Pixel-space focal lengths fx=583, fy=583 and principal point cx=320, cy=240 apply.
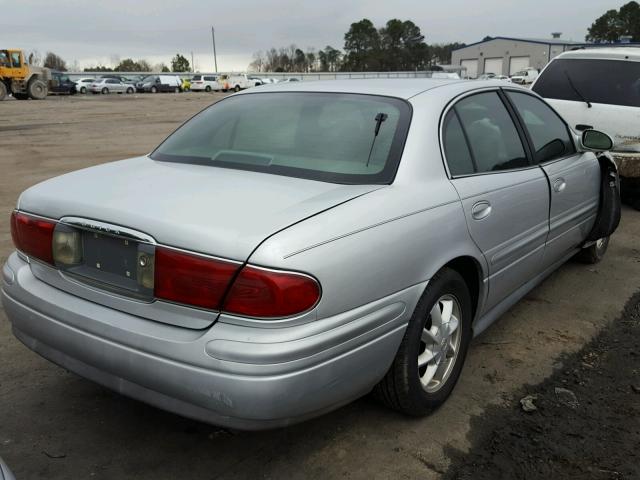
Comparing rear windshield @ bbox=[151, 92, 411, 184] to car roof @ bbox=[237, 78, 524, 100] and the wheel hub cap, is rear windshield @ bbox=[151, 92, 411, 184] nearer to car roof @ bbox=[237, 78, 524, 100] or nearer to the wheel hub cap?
Result: car roof @ bbox=[237, 78, 524, 100]

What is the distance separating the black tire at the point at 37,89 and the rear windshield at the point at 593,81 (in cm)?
3661

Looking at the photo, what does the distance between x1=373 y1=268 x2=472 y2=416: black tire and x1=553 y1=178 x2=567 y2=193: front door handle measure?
4.01ft

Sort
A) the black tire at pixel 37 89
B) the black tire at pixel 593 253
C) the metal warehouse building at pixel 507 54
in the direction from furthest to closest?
the metal warehouse building at pixel 507 54, the black tire at pixel 37 89, the black tire at pixel 593 253

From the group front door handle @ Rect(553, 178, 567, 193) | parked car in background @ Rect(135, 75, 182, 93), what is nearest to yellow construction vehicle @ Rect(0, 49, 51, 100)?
parked car in background @ Rect(135, 75, 182, 93)

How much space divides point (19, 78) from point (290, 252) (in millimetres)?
39932

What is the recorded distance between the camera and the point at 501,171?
319cm

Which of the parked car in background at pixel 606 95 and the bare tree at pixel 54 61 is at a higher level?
the bare tree at pixel 54 61

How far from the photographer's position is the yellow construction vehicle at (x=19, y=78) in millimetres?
34969

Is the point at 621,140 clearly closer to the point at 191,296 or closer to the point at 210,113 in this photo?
the point at 210,113

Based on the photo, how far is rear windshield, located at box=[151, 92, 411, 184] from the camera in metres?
2.65

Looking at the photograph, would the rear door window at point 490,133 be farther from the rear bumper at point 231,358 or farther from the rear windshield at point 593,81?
the rear windshield at point 593,81

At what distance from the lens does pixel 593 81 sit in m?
7.26

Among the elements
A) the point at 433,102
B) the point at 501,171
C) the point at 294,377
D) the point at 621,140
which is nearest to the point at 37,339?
the point at 294,377

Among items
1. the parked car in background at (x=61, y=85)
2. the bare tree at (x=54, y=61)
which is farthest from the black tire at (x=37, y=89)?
the bare tree at (x=54, y=61)
